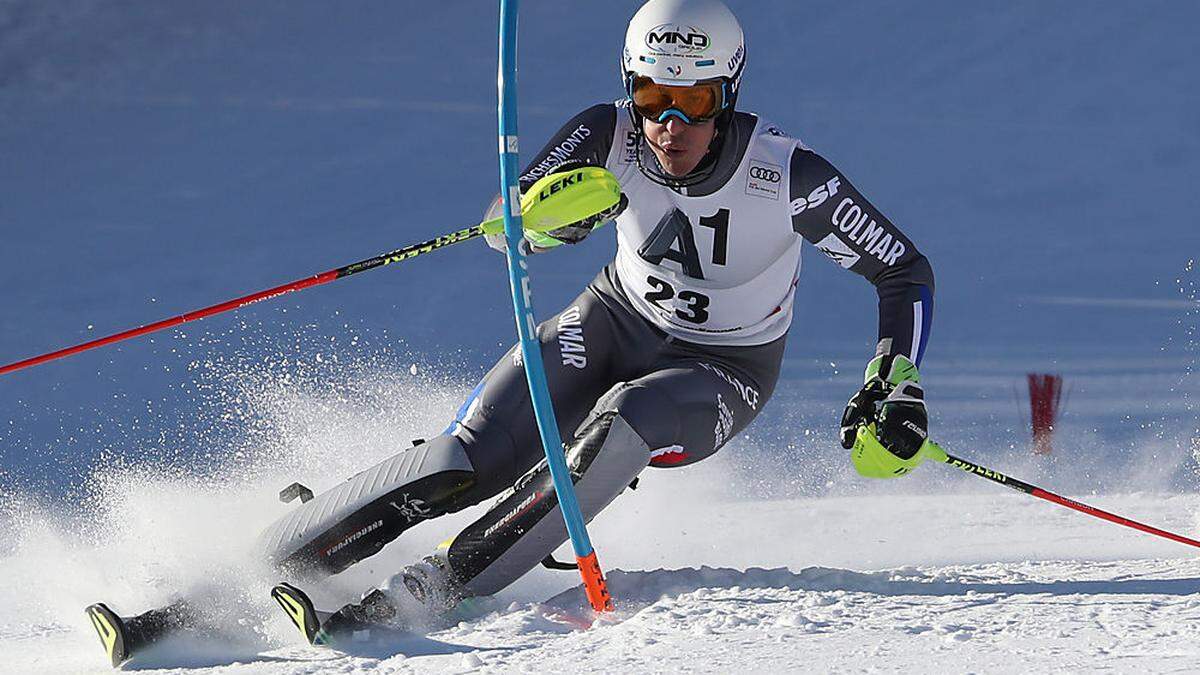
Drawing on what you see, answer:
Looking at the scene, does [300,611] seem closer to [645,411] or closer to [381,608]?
[381,608]

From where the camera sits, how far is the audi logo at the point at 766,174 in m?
3.26

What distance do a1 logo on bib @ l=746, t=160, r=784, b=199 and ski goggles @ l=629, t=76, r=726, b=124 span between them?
0.17m

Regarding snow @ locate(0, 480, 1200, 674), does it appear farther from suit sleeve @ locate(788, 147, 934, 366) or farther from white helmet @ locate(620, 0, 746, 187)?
white helmet @ locate(620, 0, 746, 187)

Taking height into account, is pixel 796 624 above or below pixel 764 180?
below

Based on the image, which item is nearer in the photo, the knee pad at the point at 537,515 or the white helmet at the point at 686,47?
the knee pad at the point at 537,515

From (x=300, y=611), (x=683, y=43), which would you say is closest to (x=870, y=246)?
(x=683, y=43)

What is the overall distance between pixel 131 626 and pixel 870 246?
173 centimetres

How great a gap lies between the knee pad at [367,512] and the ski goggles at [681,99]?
0.87 m

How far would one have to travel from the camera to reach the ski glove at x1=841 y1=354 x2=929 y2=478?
2.83m

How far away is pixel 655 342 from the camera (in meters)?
3.48

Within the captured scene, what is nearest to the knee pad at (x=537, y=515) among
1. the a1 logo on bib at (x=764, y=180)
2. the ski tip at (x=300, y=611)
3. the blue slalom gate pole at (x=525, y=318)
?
the blue slalom gate pole at (x=525, y=318)

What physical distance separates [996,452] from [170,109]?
19.7ft

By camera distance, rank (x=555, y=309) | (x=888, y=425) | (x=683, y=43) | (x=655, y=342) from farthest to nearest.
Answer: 1. (x=555, y=309)
2. (x=655, y=342)
3. (x=683, y=43)
4. (x=888, y=425)

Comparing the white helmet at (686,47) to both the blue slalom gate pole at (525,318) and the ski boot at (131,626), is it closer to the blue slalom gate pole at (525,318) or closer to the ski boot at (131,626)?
the blue slalom gate pole at (525,318)
